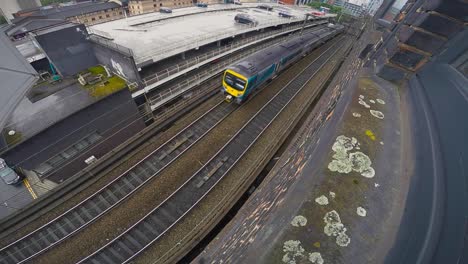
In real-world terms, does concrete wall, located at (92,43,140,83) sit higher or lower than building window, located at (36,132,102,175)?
higher

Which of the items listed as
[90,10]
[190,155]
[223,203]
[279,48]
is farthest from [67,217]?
[90,10]

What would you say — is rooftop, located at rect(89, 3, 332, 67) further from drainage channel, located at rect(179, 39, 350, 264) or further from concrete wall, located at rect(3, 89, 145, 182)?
drainage channel, located at rect(179, 39, 350, 264)

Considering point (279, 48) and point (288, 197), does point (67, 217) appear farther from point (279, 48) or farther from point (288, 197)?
point (279, 48)

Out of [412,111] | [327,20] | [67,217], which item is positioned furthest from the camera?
[327,20]

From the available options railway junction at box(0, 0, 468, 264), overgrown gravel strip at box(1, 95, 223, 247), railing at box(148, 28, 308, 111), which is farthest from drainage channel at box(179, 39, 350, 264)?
railing at box(148, 28, 308, 111)

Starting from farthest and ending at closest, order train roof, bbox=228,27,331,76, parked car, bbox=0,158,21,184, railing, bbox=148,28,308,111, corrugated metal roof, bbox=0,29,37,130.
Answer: railing, bbox=148,28,308,111 → train roof, bbox=228,27,331,76 → parked car, bbox=0,158,21,184 → corrugated metal roof, bbox=0,29,37,130

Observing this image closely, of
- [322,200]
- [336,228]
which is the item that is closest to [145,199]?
[322,200]
